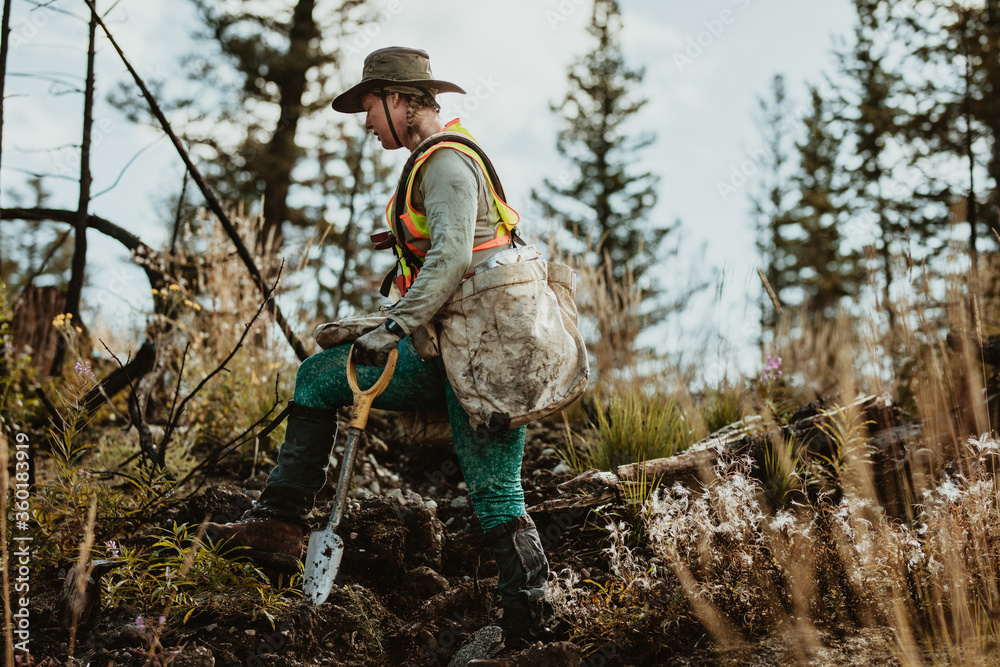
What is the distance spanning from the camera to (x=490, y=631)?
98.2 inches

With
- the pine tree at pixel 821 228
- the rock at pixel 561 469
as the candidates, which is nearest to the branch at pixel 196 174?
the rock at pixel 561 469

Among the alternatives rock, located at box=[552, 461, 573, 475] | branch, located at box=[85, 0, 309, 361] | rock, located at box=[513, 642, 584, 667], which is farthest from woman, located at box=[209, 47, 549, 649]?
rock, located at box=[552, 461, 573, 475]

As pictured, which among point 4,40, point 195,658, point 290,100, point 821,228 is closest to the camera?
point 195,658

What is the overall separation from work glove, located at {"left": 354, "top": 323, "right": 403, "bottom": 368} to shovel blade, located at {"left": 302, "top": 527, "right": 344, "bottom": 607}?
1.95 feet

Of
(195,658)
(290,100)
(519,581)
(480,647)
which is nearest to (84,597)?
(195,658)

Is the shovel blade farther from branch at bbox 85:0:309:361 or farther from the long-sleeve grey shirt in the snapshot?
branch at bbox 85:0:309:361

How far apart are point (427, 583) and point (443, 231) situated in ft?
5.04

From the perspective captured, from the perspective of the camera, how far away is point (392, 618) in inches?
107

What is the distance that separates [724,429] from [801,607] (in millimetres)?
1742

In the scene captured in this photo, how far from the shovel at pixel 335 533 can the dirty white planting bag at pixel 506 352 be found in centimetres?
24

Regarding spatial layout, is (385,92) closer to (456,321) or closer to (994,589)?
(456,321)

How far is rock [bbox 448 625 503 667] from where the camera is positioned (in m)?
2.35

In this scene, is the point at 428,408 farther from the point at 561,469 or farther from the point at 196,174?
the point at 196,174

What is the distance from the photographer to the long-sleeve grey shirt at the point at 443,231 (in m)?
2.22
